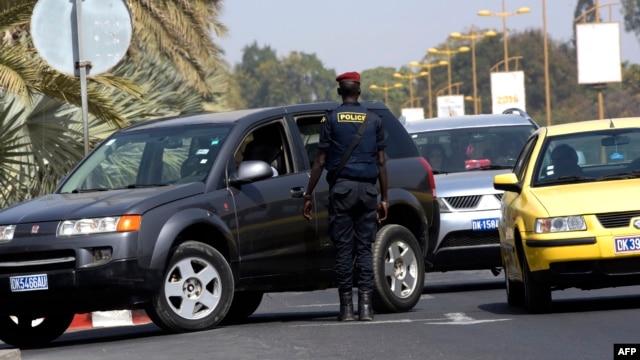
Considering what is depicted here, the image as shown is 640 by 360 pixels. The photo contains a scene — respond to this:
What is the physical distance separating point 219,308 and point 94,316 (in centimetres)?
452

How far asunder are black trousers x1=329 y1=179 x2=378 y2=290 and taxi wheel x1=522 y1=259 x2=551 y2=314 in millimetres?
1218

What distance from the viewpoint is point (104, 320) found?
16.0m

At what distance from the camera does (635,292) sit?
14664mm

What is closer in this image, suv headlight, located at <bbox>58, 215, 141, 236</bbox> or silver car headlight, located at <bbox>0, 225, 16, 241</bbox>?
suv headlight, located at <bbox>58, 215, 141, 236</bbox>

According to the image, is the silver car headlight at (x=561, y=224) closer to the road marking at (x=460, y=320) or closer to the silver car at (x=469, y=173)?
the road marking at (x=460, y=320)

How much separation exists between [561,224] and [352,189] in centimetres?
160

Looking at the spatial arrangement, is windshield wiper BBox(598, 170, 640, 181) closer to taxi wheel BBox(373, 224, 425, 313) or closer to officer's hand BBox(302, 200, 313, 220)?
taxi wheel BBox(373, 224, 425, 313)

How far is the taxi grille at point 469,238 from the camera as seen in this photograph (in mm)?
16891

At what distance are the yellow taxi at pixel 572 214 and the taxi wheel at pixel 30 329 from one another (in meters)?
Answer: 3.58

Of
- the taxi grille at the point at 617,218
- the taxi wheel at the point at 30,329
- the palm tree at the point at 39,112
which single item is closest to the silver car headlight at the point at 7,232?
the taxi wheel at the point at 30,329

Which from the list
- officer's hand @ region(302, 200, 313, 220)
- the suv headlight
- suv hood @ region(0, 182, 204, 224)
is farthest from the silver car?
the suv headlight

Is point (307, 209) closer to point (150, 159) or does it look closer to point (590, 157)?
point (150, 159)

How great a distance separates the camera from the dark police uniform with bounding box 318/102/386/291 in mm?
12109

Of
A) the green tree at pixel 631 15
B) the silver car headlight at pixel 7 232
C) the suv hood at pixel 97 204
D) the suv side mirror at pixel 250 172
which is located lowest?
the silver car headlight at pixel 7 232
